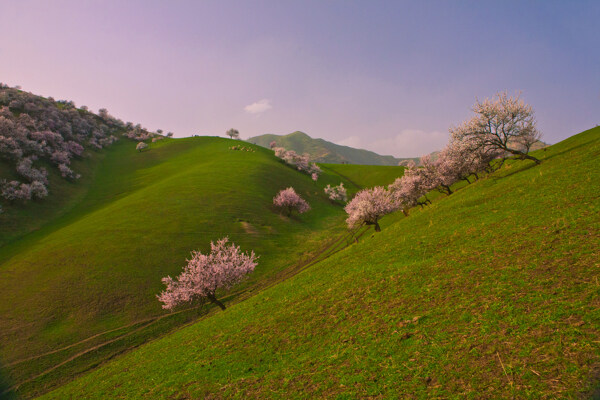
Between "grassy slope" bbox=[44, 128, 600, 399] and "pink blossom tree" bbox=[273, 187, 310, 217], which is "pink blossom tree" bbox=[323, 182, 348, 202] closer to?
"pink blossom tree" bbox=[273, 187, 310, 217]

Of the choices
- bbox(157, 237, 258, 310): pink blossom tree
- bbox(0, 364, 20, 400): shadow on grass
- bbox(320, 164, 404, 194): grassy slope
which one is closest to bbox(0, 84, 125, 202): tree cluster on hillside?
bbox(0, 364, 20, 400): shadow on grass

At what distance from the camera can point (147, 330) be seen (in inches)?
1323

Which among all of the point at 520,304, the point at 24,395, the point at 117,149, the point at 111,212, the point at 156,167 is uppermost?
the point at 117,149

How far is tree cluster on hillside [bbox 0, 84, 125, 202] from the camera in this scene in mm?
69000

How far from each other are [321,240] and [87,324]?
42176 millimetres

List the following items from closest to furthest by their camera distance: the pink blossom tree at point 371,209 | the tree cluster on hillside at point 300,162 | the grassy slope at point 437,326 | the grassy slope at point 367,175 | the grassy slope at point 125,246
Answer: the grassy slope at point 437,326 → the grassy slope at point 125,246 → the pink blossom tree at point 371,209 → the tree cluster on hillside at point 300,162 → the grassy slope at point 367,175

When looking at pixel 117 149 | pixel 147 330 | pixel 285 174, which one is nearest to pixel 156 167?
pixel 117 149

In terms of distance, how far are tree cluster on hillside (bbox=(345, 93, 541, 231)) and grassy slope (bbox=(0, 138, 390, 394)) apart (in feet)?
56.4

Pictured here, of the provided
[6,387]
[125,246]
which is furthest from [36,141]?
[6,387]

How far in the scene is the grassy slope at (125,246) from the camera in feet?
108

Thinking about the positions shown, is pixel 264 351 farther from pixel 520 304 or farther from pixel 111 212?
pixel 111 212

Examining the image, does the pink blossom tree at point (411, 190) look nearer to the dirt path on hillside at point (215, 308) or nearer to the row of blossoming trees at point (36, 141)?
the dirt path on hillside at point (215, 308)

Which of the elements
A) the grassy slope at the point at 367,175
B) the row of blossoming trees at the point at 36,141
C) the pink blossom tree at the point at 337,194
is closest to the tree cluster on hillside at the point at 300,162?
the grassy slope at the point at 367,175

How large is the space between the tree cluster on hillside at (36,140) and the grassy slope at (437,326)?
238 ft
